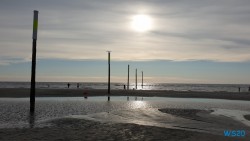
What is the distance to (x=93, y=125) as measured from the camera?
1400cm

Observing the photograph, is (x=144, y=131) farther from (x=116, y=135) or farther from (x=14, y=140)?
(x=14, y=140)

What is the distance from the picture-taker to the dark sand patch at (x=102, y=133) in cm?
1106

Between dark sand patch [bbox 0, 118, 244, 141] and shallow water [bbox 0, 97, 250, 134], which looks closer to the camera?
dark sand patch [bbox 0, 118, 244, 141]

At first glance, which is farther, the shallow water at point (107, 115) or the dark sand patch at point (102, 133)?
the shallow water at point (107, 115)

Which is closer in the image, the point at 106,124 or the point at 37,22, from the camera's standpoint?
the point at 106,124

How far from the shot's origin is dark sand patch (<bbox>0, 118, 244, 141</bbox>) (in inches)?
436

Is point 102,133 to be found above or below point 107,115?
below

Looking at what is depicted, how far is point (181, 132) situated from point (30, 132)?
6.23 meters

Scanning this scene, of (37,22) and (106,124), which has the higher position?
(37,22)

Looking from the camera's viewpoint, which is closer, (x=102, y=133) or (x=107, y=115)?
(x=102, y=133)

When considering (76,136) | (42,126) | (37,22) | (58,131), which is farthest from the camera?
(37,22)

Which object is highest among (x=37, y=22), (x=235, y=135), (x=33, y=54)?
(x=37, y=22)

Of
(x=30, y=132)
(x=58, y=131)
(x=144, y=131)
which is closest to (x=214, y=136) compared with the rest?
(x=144, y=131)

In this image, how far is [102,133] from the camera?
12.0 meters
